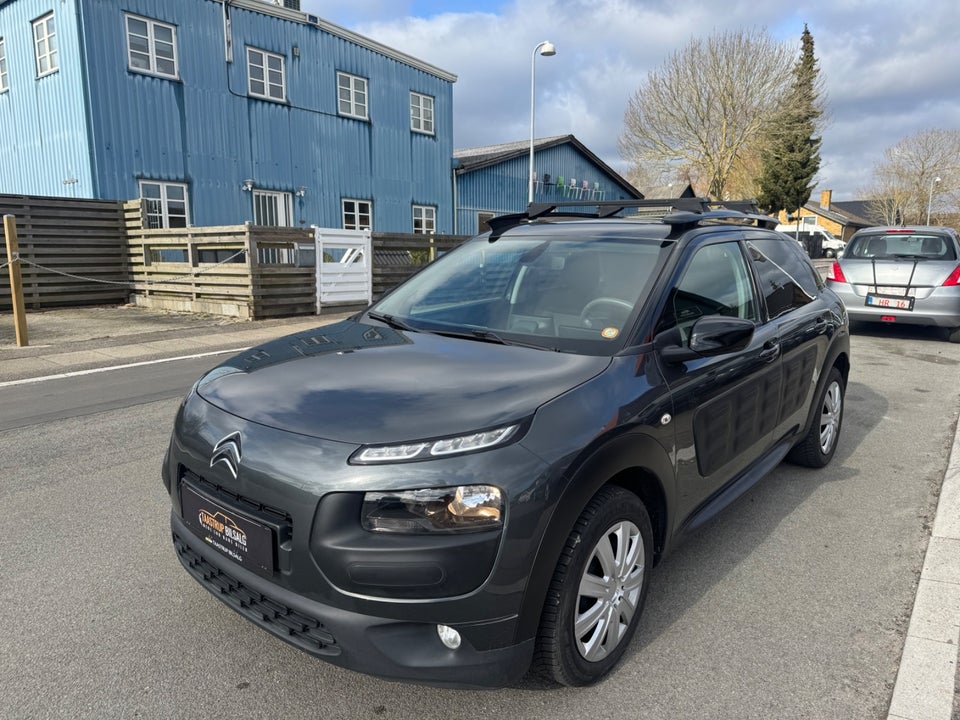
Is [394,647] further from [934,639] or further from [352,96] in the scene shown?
[352,96]

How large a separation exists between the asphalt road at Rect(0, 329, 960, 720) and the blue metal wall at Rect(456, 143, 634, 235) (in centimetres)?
2148

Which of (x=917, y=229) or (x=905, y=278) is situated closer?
(x=905, y=278)

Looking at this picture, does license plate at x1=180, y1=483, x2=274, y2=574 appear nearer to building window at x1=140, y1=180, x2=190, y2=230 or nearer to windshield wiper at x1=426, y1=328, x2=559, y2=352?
windshield wiper at x1=426, y1=328, x2=559, y2=352

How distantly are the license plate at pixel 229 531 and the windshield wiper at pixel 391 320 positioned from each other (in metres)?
1.21

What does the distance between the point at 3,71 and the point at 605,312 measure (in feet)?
68.5

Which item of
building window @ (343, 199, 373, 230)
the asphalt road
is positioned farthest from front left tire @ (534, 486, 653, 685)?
building window @ (343, 199, 373, 230)

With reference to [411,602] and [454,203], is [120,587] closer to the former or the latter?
[411,602]

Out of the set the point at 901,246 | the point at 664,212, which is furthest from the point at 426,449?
the point at 901,246

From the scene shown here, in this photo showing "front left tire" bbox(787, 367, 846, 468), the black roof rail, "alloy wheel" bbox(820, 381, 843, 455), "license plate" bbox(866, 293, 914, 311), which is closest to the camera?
the black roof rail

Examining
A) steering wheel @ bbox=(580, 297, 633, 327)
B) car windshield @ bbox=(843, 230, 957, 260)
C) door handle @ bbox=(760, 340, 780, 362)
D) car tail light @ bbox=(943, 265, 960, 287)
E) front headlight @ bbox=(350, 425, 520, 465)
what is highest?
car windshield @ bbox=(843, 230, 957, 260)

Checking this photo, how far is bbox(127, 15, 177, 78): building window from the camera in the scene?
52.3ft

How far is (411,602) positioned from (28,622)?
1.81 metres

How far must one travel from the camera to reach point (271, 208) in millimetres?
19125

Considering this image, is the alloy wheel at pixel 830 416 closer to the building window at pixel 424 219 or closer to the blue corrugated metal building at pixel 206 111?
the blue corrugated metal building at pixel 206 111
